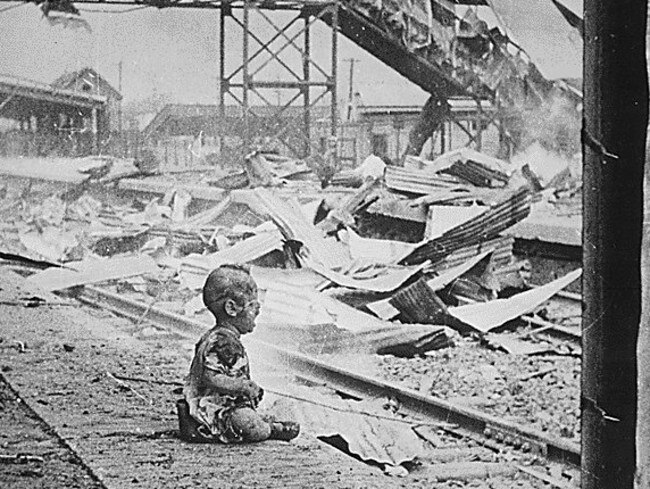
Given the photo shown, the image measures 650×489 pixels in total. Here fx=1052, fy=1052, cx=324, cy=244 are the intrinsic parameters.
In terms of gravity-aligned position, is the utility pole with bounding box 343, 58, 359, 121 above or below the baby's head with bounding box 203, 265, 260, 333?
above

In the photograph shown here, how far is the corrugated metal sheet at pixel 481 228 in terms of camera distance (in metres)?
2.43

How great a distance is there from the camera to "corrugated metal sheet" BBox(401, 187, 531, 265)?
2.43m

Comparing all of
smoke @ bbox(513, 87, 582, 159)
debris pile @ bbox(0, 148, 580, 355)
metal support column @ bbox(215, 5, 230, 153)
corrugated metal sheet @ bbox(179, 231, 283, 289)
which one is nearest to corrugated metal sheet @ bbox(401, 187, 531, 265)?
debris pile @ bbox(0, 148, 580, 355)

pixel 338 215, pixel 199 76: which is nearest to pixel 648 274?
pixel 338 215

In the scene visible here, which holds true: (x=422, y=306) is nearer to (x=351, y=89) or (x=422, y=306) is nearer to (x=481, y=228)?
(x=481, y=228)

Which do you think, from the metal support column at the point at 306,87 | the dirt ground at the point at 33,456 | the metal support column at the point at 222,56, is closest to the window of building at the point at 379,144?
the metal support column at the point at 306,87

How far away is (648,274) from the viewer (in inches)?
90.0

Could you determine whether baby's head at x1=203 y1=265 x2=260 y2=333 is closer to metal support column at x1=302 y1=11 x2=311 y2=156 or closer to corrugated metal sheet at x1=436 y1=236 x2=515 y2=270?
metal support column at x1=302 y1=11 x2=311 y2=156

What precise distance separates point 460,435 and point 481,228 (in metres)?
0.48

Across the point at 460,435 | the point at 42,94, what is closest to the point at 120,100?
the point at 42,94

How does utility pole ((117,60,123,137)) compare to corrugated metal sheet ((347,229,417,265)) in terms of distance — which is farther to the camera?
utility pole ((117,60,123,137))

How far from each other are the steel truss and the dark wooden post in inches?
24.7

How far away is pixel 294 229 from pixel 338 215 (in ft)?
0.37

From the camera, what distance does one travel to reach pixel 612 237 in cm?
236
